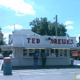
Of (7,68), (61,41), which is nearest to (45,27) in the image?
(61,41)

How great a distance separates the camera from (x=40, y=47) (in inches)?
1048

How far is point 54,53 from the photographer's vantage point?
92.8 ft

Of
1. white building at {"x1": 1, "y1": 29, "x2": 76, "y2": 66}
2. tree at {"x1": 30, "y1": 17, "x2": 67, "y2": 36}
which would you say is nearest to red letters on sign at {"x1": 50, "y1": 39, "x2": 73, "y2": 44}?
white building at {"x1": 1, "y1": 29, "x2": 76, "y2": 66}

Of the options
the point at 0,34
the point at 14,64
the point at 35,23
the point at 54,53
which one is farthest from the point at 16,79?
the point at 35,23

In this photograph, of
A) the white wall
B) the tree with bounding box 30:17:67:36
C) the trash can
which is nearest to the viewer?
the trash can

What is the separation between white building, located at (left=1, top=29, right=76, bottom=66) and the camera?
87.4 ft

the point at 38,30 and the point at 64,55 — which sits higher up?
the point at 38,30

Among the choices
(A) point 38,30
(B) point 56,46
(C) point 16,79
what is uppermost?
(A) point 38,30

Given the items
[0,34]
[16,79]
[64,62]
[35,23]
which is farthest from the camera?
[35,23]

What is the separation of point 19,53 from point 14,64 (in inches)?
56.7

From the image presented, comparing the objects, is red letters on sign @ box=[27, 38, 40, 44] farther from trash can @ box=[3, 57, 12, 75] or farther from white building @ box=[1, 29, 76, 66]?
trash can @ box=[3, 57, 12, 75]

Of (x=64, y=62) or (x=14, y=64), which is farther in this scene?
(x=64, y=62)

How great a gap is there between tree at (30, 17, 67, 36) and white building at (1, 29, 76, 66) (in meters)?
43.5

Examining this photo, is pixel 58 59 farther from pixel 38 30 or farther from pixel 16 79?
pixel 38 30
